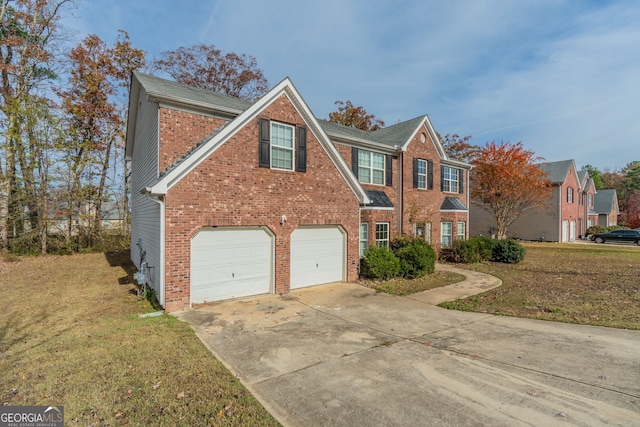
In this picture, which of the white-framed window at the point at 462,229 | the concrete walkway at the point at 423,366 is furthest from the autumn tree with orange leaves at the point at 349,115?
the concrete walkway at the point at 423,366

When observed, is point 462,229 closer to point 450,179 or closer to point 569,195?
point 450,179

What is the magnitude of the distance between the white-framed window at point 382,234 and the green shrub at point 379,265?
2.55 meters

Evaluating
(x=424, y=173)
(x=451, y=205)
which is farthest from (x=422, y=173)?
(x=451, y=205)

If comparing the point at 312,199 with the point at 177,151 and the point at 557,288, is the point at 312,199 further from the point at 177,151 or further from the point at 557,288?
the point at 557,288

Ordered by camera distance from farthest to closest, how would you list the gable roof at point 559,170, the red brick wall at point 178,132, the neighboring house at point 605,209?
the neighboring house at point 605,209
the gable roof at point 559,170
the red brick wall at point 178,132

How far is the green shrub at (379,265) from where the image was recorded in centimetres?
1231

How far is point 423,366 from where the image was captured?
198 inches

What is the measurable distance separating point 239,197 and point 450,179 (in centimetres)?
1608

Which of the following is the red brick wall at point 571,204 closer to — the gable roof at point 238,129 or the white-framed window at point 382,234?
the white-framed window at point 382,234

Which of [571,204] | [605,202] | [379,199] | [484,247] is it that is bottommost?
[484,247]

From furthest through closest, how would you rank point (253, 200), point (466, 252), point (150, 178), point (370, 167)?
point (466, 252), point (370, 167), point (150, 178), point (253, 200)

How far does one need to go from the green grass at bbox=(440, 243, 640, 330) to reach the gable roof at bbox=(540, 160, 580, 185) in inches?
749

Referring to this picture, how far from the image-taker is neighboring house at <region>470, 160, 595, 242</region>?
104 ft

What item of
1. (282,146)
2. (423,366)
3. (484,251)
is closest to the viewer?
(423,366)
